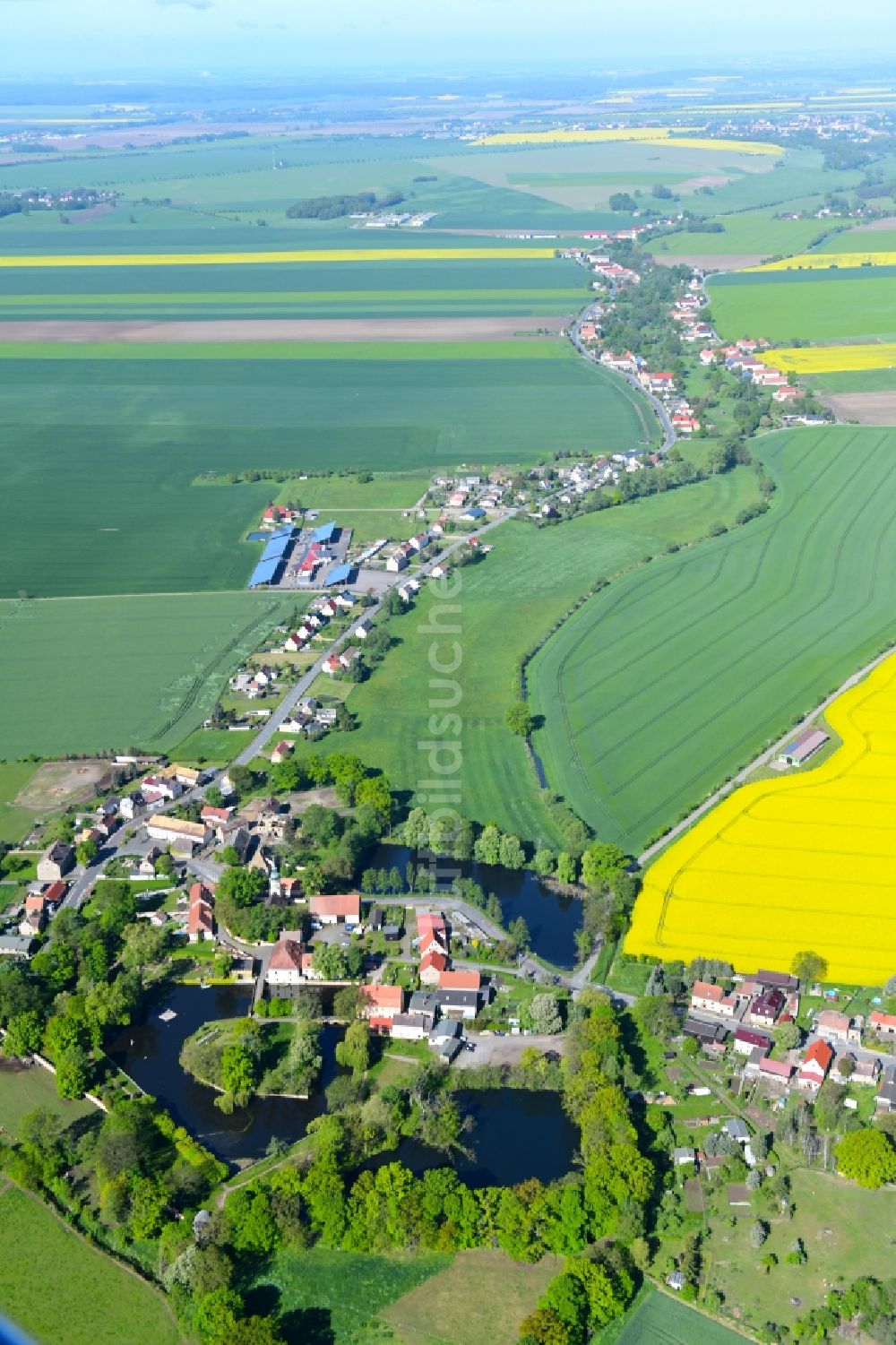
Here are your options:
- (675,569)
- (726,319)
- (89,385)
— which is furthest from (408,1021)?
(726,319)

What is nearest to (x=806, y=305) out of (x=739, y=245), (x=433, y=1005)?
(x=739, y=245)

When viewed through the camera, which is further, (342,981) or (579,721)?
(579,721)

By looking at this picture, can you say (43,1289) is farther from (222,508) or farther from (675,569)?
(222,508)

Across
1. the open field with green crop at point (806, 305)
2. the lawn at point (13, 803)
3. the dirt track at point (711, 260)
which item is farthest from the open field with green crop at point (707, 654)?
the dirt track at point (711, 260)

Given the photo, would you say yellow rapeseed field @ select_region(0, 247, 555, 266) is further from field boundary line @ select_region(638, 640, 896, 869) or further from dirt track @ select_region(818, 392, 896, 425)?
field boundary line @ select_region(638, 640, 896, 869)

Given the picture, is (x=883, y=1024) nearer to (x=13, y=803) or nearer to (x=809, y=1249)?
(x=809, y=1249)

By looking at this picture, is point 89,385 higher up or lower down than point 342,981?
higher up

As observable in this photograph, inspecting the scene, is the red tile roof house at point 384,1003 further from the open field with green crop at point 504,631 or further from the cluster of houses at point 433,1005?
the open field with green crop at point 504,631
